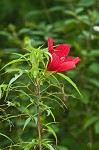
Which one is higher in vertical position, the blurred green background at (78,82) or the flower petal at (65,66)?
the blurred green background at (78,82)

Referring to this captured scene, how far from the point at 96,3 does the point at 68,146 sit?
39.7 inches

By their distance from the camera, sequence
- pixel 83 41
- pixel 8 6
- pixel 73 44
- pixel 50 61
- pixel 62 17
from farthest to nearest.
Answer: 1. pixel 8 6
2. pixel 62 17
3. pixel 83 41
4. pixel 73 44
5. pixel 50 61

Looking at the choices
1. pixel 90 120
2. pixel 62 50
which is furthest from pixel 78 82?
pixel 62 50

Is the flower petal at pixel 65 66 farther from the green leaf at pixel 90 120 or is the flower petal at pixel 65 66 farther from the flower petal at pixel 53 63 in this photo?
the green leaf at pixel 90 120

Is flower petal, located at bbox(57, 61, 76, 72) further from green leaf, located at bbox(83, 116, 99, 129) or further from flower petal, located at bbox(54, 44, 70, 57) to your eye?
green leaf, located at bbox(83, 116, 99, 129)

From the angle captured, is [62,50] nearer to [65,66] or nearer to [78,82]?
[65,66]

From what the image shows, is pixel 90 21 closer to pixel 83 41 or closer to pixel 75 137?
pixel 83 41

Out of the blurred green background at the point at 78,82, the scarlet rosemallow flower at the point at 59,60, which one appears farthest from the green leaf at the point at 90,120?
the scarlet rosemallow flower at the point at 59,60

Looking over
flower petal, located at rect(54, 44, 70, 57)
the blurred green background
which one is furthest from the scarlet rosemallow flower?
the blurred green background

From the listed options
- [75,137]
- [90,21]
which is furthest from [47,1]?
[75,137]

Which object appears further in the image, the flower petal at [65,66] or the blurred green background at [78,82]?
the blurred green background at [78,82]

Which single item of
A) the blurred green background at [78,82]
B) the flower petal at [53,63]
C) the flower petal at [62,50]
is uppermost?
the blurred green background at [78,82]

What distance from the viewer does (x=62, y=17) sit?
14.5ft

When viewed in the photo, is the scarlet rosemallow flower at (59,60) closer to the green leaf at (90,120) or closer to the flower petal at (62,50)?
the flower petal at (62,50)
